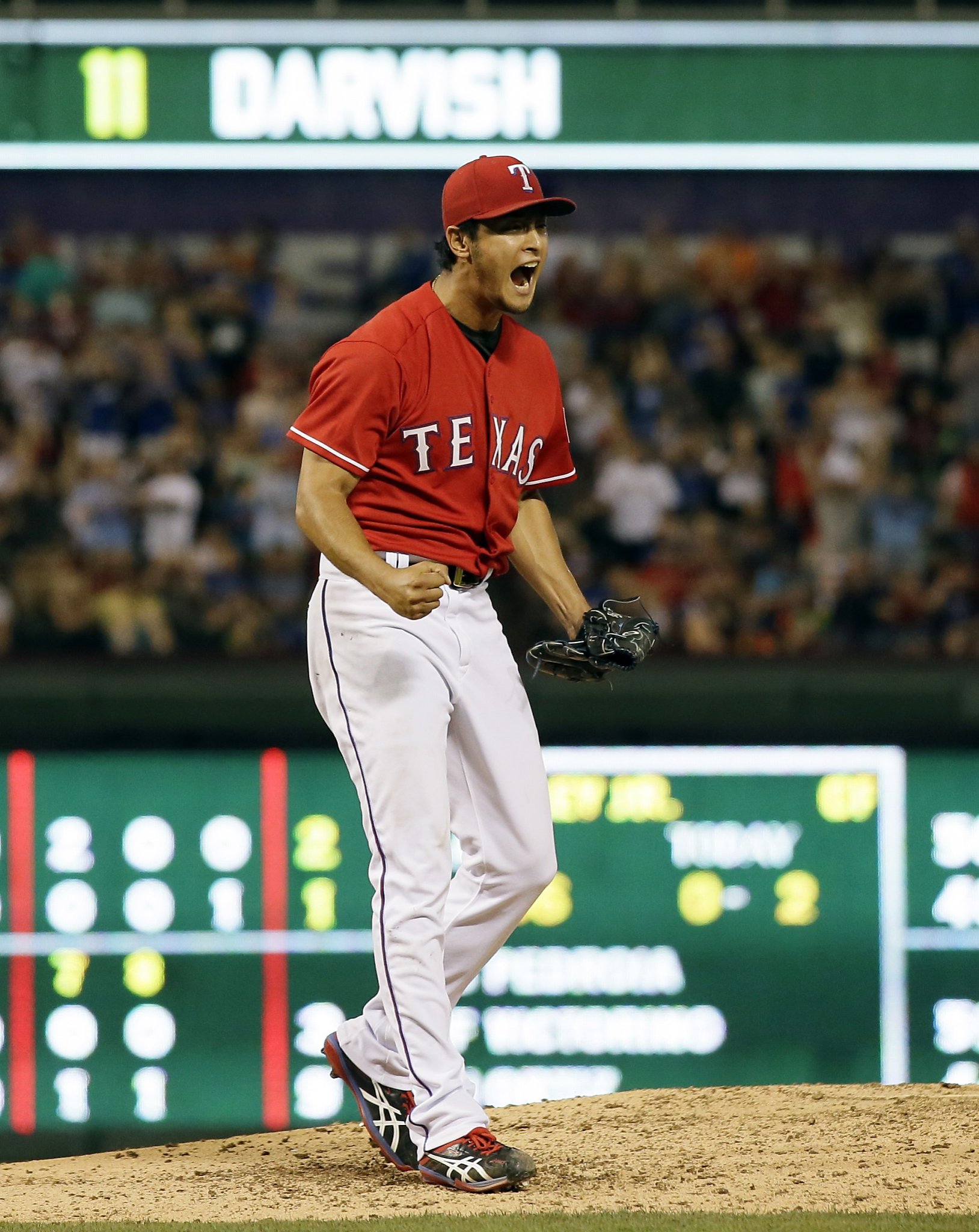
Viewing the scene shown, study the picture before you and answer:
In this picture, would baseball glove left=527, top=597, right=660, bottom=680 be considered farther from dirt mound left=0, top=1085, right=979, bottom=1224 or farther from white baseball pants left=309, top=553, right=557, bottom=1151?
dirt mound left=0, top=1085, right=979, bottom=1224

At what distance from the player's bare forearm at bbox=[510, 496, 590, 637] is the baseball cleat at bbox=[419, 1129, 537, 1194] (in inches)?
40.3

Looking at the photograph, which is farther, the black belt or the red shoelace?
the black belt

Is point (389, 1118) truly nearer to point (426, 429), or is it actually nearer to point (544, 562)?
point (544, 562)

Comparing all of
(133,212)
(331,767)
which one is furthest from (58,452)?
(331,767)

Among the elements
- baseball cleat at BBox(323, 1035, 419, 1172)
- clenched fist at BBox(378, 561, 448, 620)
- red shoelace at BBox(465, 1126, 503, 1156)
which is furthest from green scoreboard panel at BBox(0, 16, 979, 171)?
red shoelace at BBox(465, 1126, 503, 1156)

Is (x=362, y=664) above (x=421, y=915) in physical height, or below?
above

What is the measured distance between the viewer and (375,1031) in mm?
3955

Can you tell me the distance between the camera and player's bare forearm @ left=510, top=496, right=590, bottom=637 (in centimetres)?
409

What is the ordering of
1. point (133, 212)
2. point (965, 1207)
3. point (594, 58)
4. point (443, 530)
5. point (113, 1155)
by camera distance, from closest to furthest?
point (965, 1207)
point (443, 530)
point (113, 1155)
point (594, 58)
point (133, 212)

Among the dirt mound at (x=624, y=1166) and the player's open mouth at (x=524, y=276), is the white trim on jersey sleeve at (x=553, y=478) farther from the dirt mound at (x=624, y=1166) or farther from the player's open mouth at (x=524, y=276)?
the dirt mound at (x=624, y=1166)

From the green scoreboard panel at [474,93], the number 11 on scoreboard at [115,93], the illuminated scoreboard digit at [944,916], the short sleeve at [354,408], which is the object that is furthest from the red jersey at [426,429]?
the illuminated scoreboard digit at [944,916]

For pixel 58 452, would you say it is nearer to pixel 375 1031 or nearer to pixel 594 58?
pixel 594 58

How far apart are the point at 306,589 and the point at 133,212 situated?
2.11 metres

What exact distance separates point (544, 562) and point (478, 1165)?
123 cm
